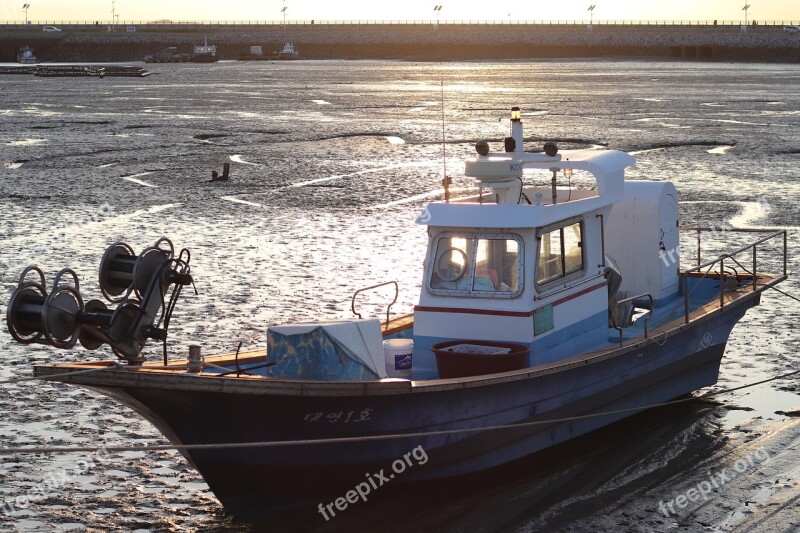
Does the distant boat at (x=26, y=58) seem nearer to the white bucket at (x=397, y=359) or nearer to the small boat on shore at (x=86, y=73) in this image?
the small boat on shore at (x=86, y=73)

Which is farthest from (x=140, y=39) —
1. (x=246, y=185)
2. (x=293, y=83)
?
(x=246, y=185)

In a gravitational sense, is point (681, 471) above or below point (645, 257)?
below

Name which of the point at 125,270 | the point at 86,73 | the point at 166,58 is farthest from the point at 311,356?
the point at 166,58

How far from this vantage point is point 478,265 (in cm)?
1318

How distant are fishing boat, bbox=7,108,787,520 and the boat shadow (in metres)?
0.17

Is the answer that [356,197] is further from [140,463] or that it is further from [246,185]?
[140,463]

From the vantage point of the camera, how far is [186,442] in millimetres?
11484

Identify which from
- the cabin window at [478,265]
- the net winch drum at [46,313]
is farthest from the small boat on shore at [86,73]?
the net winch drum at [46,313]

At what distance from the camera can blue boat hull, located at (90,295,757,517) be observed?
1127 centimetres

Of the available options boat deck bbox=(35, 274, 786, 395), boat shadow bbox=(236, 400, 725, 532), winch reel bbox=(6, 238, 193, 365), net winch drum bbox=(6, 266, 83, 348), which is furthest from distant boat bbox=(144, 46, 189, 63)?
net winch drum bbox=(6, 266, 83, 348)

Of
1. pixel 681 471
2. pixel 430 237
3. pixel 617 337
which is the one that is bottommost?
pixel 681 471

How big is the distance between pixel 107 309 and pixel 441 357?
11.5 ft

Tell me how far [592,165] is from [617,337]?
224 cm

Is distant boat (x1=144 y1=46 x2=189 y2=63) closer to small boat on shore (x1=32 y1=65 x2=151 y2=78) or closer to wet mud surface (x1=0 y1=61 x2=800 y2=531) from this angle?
small boat on shore (x1=32 y1=65 x2=151 y2=78)
